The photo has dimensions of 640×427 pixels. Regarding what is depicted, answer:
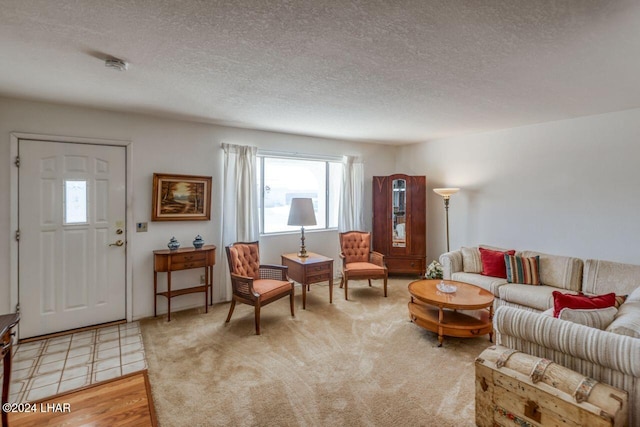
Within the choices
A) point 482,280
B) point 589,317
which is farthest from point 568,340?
point 482,280

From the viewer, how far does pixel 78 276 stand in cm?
340

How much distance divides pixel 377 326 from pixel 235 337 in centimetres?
162

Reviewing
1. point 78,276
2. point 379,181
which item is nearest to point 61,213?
point 78,276

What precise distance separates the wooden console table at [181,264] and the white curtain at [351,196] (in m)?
2.47

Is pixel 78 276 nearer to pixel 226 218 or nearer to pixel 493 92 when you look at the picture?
pixel 226 218

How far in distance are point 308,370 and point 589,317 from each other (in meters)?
2.14

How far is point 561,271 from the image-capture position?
3.58m

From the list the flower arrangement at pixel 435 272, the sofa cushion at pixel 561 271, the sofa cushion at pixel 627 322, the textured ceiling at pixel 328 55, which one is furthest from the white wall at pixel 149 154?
the sofa cushion at pixel 627 322

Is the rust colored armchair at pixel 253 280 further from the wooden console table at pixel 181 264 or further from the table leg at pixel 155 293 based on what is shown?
the table leg at pixel 155 293

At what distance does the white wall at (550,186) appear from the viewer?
346 centimetres

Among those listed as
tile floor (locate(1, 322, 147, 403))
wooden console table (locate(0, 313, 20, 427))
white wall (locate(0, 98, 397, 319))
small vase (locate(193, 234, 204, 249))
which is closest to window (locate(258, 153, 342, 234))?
white wall (locate(0, 98, 397, 319))

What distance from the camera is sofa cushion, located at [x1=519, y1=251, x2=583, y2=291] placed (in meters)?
3.48

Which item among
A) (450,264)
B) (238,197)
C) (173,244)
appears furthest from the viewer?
(238,197)

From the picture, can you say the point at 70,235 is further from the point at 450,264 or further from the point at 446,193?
the point at 446,193
